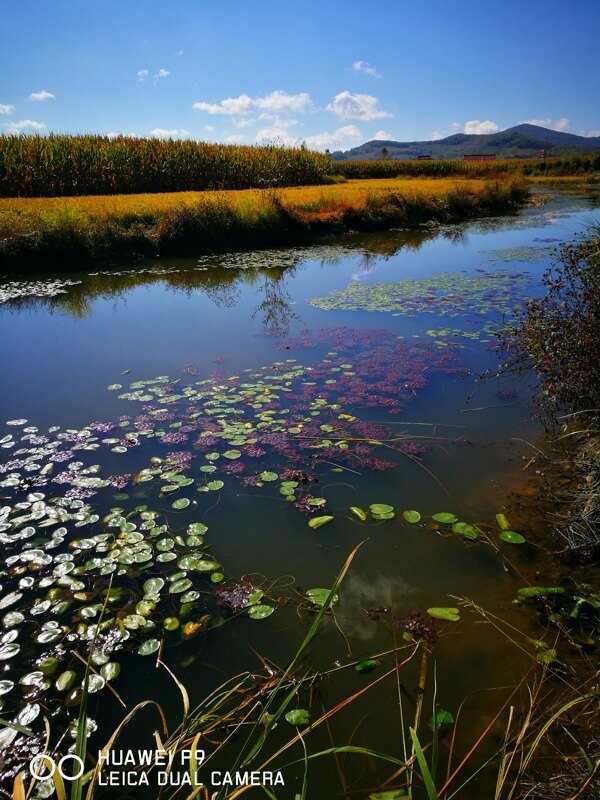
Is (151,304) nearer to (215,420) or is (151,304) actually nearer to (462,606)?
(215,420)

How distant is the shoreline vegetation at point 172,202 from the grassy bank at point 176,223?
24 mm

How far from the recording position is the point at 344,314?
23.0 feet

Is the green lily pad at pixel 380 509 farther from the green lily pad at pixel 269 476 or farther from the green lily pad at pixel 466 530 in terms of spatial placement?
the green lily pad at pixel 269 476

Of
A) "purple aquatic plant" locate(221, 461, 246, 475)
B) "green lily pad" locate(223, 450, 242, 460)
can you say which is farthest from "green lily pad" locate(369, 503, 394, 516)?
"green lily pad" locate(223, 450, 242, 460)

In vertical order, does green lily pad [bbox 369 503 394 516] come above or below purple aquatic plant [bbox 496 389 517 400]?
below

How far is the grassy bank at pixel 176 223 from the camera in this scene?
9.77m

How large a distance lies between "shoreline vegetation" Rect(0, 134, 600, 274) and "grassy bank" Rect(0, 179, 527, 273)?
24 mm

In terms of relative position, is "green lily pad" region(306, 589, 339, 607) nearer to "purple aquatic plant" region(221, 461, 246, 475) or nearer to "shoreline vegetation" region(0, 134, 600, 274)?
"purple aquatic plant" region(221, 461, 246, 475)

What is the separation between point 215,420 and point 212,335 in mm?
2575

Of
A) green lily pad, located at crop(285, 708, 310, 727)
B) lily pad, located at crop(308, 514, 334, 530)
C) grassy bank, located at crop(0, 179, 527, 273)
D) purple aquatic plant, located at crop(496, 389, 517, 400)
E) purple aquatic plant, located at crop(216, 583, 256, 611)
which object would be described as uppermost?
grassy bank, located at crop(0, 179, 527, 273)

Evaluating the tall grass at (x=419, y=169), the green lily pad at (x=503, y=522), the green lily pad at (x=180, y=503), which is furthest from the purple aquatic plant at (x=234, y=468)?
the tall grass at (x=419, y=169)

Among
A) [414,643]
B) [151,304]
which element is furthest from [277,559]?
[151,304]

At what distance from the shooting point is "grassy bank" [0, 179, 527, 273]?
9772 mm

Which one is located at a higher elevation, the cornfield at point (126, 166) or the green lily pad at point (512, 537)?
the cornfield at point (126, 166)
